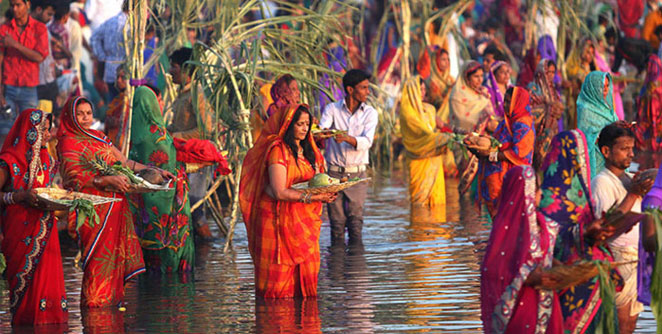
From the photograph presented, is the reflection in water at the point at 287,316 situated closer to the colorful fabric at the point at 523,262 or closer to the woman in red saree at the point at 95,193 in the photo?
the woman in red saree at the point at 95,193

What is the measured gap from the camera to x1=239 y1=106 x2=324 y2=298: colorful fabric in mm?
9836

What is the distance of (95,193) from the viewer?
9.73 m

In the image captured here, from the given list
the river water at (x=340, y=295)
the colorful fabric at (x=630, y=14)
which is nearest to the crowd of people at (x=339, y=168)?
the river water at (x=340, y=295)

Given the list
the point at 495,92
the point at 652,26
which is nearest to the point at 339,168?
the point at 495,92

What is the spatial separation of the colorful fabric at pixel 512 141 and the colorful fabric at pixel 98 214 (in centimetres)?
362

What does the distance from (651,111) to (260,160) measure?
7.99 metres

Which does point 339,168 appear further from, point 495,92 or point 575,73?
point 575,73

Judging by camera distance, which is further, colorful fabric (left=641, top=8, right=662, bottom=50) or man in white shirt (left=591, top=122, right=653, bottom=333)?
colorful fabric (left=641, top=8, right=662, bottom=50)

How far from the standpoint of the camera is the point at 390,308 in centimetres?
960

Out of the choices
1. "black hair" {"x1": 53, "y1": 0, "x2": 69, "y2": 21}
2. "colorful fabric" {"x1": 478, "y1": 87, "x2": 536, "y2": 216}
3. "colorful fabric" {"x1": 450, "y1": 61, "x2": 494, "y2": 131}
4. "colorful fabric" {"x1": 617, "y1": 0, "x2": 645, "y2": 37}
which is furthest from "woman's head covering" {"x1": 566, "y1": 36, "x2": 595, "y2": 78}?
"colorful fabric" {"x1": 478, "y1": 87, "x2": 536, "y2": 216}

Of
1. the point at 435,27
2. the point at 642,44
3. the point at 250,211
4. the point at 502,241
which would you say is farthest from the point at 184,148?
the point at 642,44

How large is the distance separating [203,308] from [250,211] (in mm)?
756

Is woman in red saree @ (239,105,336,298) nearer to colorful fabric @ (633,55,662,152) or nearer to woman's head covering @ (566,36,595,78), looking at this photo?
colorful fabric @ (633,55,662,152)

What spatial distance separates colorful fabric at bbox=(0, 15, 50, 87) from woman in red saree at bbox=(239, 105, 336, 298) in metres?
7.20
